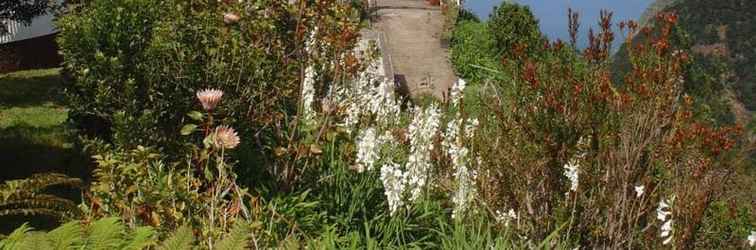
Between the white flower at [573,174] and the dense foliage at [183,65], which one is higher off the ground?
the dense foliage at [183,65]

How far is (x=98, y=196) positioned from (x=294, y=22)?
6.59 ft

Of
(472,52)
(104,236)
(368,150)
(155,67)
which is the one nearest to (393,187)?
(368,150)

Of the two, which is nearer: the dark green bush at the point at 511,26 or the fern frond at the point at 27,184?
the fern frond at the point at 27,184

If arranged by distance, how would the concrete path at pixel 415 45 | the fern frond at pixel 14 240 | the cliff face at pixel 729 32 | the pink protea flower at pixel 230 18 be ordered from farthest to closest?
the cliff face at pixel 729 32 < the concrete path at pixel 415 45 < the pink protea flower at pixel 230 18 < the fern frond at pixel 14 240

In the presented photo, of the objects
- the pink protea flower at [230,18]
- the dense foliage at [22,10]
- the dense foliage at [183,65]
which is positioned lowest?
the dense foliage at [183,65]

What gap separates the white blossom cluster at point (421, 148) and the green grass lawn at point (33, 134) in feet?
7.99

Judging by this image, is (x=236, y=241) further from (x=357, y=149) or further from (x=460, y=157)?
(x=357, y=149)

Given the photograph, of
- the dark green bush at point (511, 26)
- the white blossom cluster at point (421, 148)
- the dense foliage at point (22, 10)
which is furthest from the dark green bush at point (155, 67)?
the dark green bush at point (511, 26)

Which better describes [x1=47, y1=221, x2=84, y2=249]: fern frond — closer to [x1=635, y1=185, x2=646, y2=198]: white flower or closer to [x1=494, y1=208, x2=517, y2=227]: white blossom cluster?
[x1=494, y1=208, x2=517, y2=227]: white blossom cluster

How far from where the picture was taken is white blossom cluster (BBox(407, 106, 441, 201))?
5.09 m

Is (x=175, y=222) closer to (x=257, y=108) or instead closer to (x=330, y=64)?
(x=257, y=108)

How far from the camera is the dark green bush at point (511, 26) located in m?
17.1

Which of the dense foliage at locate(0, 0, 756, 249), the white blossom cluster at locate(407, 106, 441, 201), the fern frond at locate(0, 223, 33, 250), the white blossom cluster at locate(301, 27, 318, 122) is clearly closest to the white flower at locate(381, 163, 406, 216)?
the dense foliage at locate(0, 0, 756, 249)

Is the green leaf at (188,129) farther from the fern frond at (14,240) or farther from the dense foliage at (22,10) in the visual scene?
the dense foliage at (22,10)
